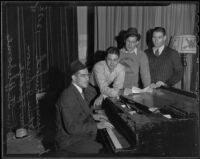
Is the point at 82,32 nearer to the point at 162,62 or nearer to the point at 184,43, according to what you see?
the point at 162,62

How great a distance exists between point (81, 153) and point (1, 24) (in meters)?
1.19

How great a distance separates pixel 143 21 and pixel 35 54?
1.17 m

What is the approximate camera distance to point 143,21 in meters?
2.81

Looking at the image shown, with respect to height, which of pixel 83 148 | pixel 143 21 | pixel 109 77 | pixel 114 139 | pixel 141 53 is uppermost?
pixel 143 21

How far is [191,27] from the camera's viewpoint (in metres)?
2.71

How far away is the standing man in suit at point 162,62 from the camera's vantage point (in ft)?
8.93

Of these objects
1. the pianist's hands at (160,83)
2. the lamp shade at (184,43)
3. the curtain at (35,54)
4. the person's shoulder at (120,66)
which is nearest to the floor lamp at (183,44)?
the lamp shade at (184,43)

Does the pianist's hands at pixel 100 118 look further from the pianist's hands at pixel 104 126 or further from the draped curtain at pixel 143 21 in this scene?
the draped curtain at pixel 143 21

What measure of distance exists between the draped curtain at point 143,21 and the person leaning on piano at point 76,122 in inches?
38.9

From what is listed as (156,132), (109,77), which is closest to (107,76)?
(109,77)

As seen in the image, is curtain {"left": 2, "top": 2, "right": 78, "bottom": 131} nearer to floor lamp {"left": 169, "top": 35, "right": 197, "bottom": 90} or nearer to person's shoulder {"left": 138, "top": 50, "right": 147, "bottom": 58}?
person's shoulder {"left": 138, "top": 50, "right": 147, "bottom": 58}

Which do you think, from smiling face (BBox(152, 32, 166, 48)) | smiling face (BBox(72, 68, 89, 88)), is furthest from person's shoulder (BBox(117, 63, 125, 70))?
smiling face (BBox(72, 68, 89, 88))

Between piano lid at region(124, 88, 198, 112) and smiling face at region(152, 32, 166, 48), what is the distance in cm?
48

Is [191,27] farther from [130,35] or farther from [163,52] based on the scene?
[130,35]
